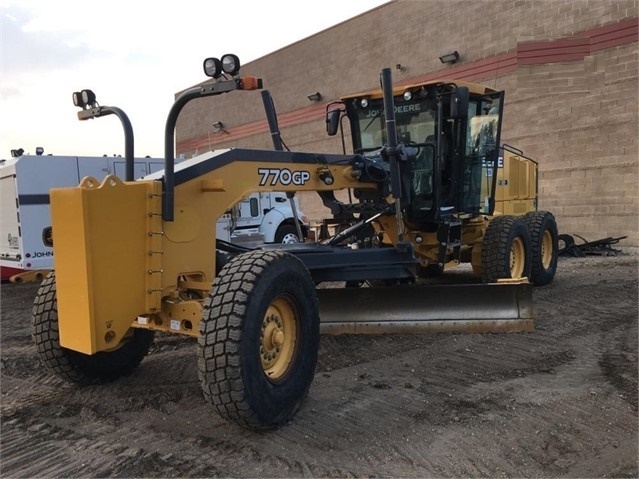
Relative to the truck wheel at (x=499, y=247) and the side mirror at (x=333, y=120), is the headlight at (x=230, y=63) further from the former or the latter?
the truck wheel at (x=499, y=247)

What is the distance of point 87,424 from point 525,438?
9.30 feet

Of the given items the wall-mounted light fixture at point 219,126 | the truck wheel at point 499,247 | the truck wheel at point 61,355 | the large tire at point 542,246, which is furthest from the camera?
the wall-mounted light fixture at point 219,126

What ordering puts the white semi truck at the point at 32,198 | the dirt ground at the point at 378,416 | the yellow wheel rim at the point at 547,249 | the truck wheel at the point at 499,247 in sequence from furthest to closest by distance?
the white semi truck at the point at 32,198
the yellow wheel rim at the point at 547,249
the truck wheel at the point at 499,247
the dirt ground at the point at 378,416

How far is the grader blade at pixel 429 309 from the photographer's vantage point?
18.0 feet

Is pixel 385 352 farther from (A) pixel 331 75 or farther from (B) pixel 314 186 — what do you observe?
(A) pixel 331 75

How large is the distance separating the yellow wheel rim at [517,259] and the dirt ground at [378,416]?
2.14 m

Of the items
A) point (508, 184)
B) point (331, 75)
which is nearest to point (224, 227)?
point (508, 184)

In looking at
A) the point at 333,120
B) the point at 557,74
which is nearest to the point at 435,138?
the point at 333,120

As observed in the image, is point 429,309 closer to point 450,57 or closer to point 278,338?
point 278,338

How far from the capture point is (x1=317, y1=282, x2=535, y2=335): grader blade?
5.48 meters

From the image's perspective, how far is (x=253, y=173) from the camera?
4.36 metres

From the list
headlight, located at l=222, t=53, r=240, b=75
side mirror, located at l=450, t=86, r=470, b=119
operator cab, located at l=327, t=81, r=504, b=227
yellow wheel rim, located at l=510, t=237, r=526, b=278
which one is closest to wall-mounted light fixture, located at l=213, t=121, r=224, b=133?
operator cab, located at l=327, t=81, r=504, b=227

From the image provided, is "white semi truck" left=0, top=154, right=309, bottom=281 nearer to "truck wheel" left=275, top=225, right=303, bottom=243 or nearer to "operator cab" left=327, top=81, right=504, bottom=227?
"operator cab" left=327, top=81, right=504, bottom=227

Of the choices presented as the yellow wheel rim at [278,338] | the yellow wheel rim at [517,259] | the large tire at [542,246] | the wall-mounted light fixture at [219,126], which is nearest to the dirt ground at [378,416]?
the yellow wheel rim at [278,338]
